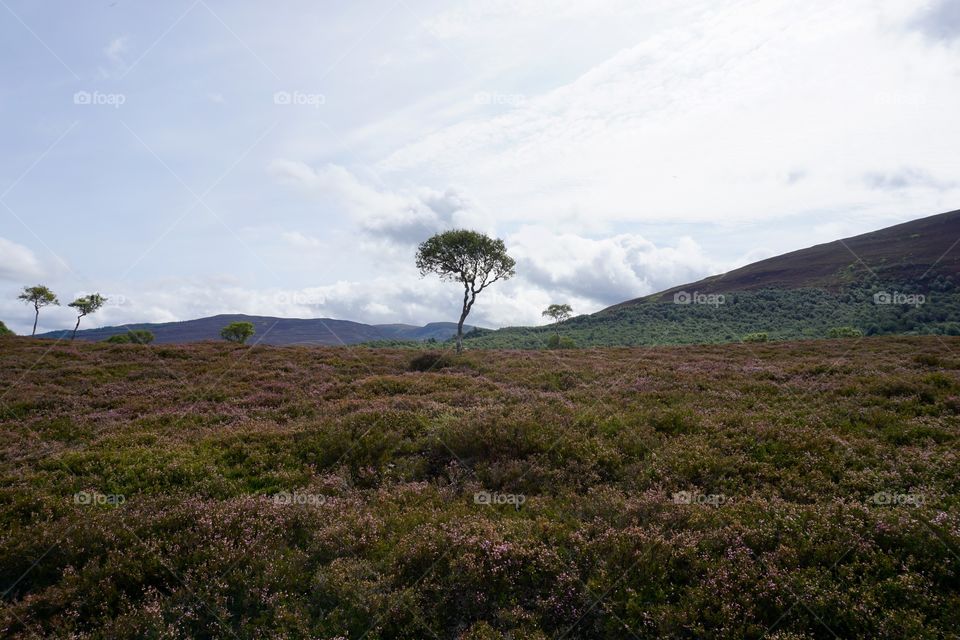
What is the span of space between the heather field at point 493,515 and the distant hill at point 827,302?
40.1 meters

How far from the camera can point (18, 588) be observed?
6406 millimetres

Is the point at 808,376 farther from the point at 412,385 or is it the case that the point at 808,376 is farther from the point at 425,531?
the point at 425,531

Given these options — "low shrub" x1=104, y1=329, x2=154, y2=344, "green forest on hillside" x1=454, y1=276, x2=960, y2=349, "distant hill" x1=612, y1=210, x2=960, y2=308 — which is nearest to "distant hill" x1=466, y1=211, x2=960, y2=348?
"green forest on hillside" x1=454, y1=276, x2=960, y2=349

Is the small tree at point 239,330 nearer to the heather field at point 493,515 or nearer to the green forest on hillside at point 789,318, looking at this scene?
the green forest on hillside at point 789,318

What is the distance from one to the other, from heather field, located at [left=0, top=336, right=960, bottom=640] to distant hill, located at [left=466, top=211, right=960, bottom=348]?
40.1 meters

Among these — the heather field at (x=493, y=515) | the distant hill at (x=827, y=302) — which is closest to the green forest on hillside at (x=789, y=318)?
the distant hill at (x=827, y=302)

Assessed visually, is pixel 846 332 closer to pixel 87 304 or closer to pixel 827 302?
pixel 827 302

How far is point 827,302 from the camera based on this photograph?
82688 mm

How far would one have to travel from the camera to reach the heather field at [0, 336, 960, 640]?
5.72m

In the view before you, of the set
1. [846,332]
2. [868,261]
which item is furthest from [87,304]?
[868,261]

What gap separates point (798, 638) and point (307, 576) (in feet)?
21.6

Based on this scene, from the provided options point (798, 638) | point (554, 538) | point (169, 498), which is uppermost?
point (169, 498)

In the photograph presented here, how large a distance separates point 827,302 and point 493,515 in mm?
100402

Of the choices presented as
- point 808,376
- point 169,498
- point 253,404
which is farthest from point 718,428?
point 253,404
